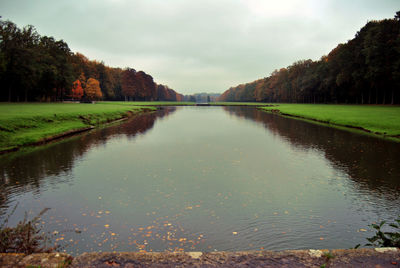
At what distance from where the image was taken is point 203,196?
289 inches

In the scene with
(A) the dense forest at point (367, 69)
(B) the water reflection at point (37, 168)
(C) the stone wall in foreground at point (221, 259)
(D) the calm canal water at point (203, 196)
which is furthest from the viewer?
(A) the dense forest at point (367, 69)

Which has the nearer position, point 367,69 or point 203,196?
point 203,196

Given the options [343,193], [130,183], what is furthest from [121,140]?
[343,193]

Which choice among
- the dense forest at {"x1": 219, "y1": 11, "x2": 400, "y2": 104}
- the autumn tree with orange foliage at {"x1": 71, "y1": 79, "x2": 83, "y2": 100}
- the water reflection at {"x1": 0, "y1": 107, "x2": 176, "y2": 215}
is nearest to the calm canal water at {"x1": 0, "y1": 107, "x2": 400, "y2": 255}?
the water reflection at {"x1": 0, "y1": 107, "x2": 176, "y2": 215}

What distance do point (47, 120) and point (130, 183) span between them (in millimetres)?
17942

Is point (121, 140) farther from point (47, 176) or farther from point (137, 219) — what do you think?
point (137, 219)

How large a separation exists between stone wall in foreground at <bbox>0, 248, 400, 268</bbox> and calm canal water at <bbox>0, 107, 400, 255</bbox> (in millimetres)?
1039

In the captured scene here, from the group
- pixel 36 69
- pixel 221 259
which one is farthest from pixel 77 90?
pixel 221 259

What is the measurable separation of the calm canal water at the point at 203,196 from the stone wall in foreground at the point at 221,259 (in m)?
1.04

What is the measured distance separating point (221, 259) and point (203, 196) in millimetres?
Result: 3600

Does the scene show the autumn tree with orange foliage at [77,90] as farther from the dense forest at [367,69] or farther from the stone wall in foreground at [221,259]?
the stone wall in foreground at [221,259]

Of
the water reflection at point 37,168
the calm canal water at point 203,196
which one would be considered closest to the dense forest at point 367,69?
the calm canal water at point 203,196

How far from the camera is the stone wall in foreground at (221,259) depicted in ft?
11.8

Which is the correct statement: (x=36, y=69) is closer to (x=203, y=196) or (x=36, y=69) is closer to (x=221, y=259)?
(x=203, y=196)
